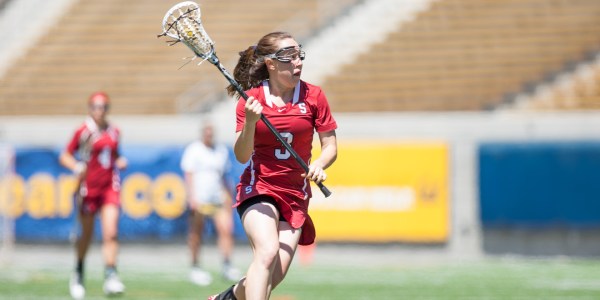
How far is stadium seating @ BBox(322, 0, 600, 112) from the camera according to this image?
794 inches

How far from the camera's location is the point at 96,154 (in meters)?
11.8

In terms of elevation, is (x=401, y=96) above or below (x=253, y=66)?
above

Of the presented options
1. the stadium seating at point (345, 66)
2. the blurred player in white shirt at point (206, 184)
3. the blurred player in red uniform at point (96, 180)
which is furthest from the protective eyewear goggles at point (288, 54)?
the stadium seating at point (345, 66)

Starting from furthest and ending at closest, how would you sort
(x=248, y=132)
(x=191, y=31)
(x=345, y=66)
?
(x=345, y=66)
(x=191, y=31)
(x=248, y=132)

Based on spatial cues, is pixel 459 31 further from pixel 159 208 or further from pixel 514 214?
pixel 159 208

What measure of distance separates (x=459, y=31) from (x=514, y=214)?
17.0 ft

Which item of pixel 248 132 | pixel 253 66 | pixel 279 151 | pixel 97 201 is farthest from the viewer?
pixel 97 201

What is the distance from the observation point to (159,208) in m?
18.4

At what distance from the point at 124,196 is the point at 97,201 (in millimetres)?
6893

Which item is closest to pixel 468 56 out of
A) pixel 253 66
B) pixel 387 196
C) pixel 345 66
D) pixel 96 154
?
pixel 345 66

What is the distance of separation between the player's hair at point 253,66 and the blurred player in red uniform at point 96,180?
4.29 metres

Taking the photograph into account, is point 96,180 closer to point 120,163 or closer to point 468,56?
point 120,163

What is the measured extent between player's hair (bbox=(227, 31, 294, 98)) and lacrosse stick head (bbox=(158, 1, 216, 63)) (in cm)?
29

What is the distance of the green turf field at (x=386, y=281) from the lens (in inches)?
455
